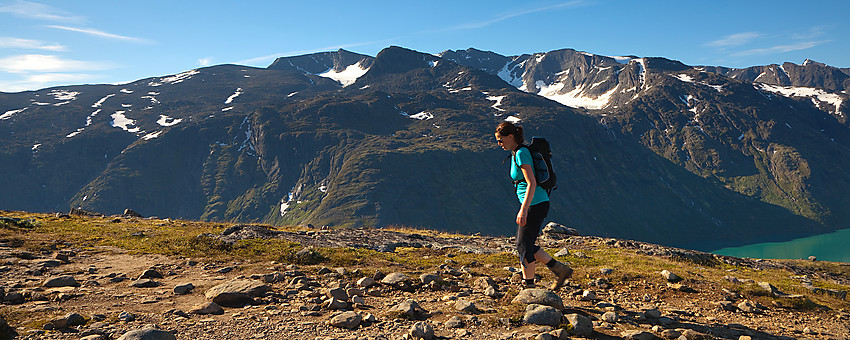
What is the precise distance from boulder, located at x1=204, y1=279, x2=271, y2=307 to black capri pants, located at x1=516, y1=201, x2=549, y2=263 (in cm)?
553

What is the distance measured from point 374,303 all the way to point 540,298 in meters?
3.34

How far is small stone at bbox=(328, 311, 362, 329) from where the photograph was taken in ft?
Result: 25.5

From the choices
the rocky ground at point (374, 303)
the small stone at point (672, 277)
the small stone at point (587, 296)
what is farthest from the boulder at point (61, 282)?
the small stone at point (672, 277)

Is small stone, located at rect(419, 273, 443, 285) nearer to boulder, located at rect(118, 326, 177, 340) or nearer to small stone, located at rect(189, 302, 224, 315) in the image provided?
small stone, located at rect(189, 302, 224, 315)

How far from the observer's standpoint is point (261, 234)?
62.0 feet

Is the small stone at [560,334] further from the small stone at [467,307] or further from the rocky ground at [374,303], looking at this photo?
the small stone at [467,307]

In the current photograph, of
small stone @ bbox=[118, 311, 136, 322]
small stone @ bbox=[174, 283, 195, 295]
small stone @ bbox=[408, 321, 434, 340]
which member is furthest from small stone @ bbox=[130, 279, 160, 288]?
small stone @ bbox=[408, 321, 434, 340]

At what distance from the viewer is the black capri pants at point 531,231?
8945 mm

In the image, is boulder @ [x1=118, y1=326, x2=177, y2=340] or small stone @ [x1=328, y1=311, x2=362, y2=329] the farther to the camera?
small stone @ [x1=328, y1=311, x2=362, y2=329]

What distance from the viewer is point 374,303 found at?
30.8 ft

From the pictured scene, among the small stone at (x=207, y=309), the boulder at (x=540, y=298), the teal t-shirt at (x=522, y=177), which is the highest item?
the teal t-shirt at (x=522, y=177)

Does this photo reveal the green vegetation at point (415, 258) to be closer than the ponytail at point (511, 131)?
No

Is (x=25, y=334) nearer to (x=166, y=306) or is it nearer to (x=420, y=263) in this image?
(x=166, y=306)

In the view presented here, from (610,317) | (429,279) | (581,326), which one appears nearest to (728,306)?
(610,317)
